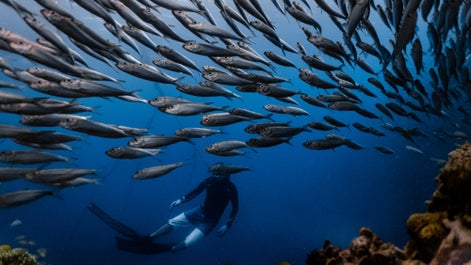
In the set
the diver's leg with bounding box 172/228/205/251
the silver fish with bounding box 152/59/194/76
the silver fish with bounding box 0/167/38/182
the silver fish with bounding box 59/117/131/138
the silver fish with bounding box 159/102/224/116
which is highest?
the silver fish with bounding box 152/59/194/76

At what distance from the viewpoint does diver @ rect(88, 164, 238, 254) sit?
1347 cm

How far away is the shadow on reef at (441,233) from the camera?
2674 mm

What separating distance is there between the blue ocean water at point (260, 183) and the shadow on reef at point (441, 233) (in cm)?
259

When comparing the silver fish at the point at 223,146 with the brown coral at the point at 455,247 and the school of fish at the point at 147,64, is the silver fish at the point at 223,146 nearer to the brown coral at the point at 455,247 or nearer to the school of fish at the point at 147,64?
the school of fish at the point at 147,64

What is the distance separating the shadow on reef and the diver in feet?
31.0

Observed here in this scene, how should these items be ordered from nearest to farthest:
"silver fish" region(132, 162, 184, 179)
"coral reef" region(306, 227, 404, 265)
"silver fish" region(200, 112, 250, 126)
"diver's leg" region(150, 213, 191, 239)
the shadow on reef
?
the shadow on reef
"coral reef" region(306, 227, 404, 265)
"silver fish" region(200, 112, 250, 126)
"silver fish" region(132, 162, 184, 179)
"diver's leg" region(150, 213, 191, 239)

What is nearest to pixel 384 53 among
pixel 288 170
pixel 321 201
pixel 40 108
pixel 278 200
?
pixel 40 108

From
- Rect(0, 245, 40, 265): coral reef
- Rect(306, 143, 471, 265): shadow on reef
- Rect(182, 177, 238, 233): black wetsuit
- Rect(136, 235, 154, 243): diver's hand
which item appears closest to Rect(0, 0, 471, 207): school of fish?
Rect(306, 143, 471, 265): shadow on reef

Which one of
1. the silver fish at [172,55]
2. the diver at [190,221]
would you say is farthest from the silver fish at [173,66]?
Answer: the diver at [190,221]

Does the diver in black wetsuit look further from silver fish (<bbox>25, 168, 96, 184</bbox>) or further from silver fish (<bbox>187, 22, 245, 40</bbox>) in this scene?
silver fish (<bbox>187, 22, 245, 40</bbox>)

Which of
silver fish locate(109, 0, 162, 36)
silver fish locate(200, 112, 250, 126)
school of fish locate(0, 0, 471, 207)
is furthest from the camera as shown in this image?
silver fish locate(200, 112, 250, 126)

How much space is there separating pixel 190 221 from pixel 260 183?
7602 cm

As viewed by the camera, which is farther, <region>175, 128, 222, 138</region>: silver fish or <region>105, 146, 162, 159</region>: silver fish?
Result: <region>175, 128, 222, 138</region>: silver fish

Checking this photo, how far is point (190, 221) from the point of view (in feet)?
48.2
